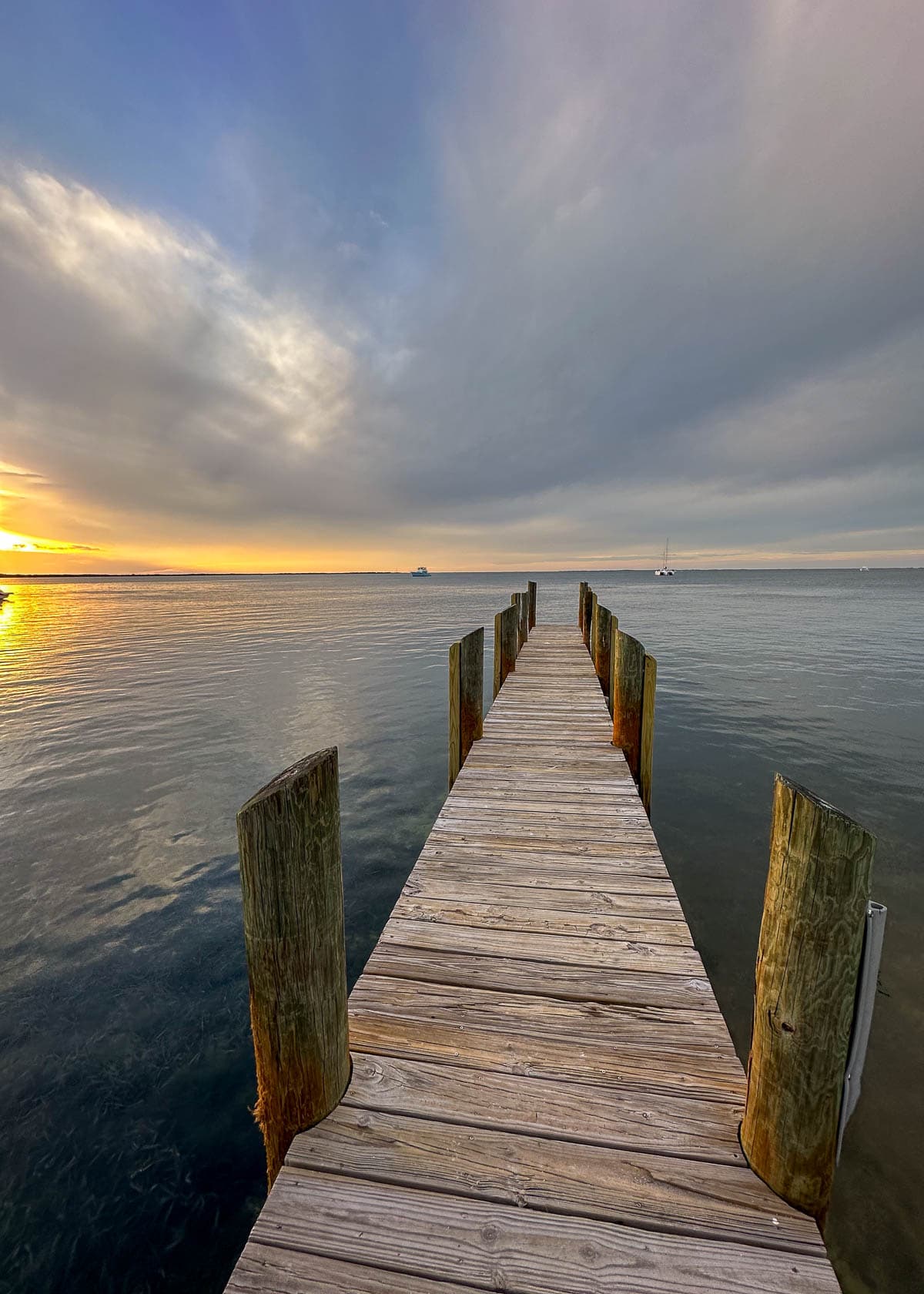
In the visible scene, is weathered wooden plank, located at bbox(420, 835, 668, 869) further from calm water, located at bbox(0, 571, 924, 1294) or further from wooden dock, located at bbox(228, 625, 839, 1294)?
calm water, located at bbox(0, 571, 924, 1294)

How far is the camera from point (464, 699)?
667 centimetres

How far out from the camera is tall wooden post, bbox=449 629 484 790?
6.40 m

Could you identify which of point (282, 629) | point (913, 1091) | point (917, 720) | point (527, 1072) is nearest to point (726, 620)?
point (917, 720)

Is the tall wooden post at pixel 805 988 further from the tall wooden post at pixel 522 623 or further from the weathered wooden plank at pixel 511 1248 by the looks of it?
the tall wooden post at pixel 522 623

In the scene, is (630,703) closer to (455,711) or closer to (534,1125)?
(455,711)

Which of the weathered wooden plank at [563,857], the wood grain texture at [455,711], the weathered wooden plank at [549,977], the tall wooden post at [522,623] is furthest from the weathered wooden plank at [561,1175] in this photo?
the tall wooden post at [522,623]

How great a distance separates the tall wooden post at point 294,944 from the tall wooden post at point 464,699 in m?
3.97

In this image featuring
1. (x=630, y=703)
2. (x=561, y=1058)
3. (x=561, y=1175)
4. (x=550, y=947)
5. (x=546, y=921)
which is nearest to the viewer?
(x=561, y=1175)

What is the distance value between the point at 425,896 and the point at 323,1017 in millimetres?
1673

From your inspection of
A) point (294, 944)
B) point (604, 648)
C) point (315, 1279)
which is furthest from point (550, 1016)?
point (604, 648)

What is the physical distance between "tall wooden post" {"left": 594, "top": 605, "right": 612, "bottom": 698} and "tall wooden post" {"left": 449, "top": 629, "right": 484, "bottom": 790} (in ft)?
12.5

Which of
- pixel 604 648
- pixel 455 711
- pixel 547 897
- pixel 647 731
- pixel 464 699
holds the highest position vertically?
pixel 604 648

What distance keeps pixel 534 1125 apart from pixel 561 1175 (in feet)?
0.65

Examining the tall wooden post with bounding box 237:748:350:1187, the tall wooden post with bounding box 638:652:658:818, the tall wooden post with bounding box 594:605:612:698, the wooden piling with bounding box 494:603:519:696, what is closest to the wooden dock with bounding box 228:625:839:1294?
the tall wooden post with bounding box 237:748:350:1187
